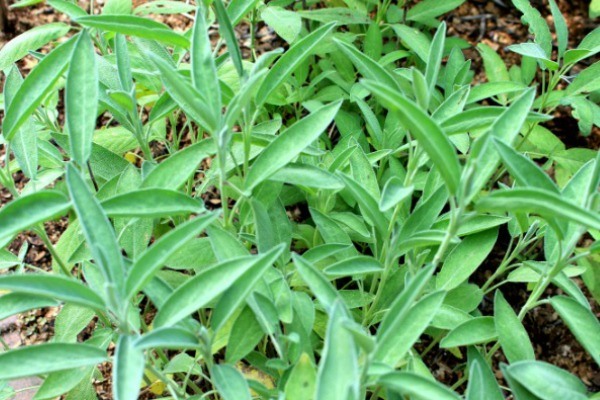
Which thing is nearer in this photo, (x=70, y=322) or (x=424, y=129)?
(x=424, y=129)

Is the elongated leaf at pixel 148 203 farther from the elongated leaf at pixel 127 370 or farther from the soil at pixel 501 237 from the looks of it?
the soil at pixel 501 237

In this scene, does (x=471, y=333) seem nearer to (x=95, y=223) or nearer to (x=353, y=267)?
(x=353, y=267)

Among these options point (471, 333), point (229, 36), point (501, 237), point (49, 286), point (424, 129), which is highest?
point (229, 36)

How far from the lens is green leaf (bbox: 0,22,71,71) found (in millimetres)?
1469

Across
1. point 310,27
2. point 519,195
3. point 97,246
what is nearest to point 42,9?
point 310,27

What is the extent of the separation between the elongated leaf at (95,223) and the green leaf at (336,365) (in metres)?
0.30

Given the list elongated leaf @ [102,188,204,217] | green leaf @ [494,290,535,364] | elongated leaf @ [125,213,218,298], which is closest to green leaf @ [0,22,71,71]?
elongated leaf @ [102,188,204,217]

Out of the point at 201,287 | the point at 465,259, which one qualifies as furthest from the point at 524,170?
the point at 201,287

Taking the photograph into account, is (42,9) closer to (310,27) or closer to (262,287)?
(310,27)

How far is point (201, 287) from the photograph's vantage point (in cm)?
96

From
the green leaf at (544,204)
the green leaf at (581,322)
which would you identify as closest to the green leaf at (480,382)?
the green leaf at (581,322)

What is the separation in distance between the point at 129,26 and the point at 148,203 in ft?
1.10

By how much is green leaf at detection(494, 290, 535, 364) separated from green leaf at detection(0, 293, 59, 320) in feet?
2.47

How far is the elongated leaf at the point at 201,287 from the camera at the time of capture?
37.1 inches
